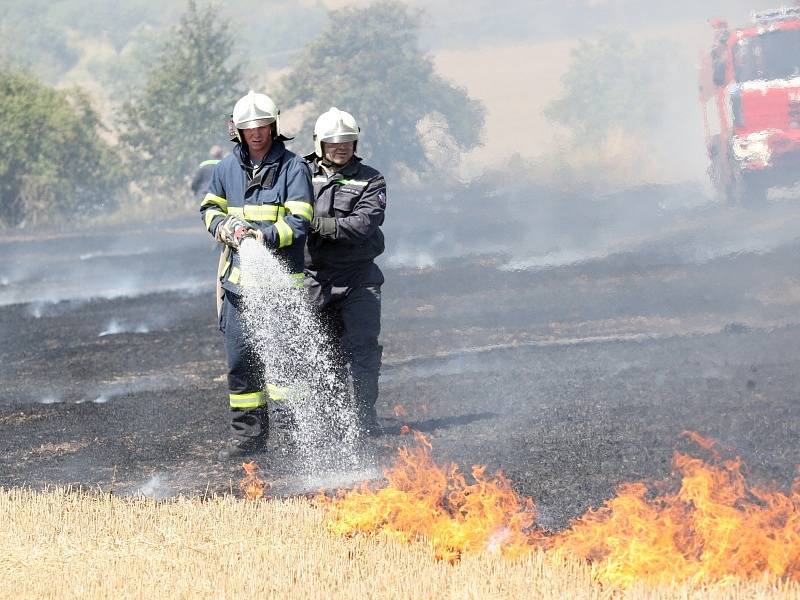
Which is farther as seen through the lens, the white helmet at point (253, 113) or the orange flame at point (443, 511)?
the white helmet at point (253, 113)

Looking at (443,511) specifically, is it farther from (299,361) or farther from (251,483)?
(299,361)

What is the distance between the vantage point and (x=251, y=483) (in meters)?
7.30

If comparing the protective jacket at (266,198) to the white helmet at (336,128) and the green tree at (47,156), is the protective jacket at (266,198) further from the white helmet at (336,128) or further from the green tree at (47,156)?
the green tree at (47,156)

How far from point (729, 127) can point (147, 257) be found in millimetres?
10295

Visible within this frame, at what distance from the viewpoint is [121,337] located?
14.3 m

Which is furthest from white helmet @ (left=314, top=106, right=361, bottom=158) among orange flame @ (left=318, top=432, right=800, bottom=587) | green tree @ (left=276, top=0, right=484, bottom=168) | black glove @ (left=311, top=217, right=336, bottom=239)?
green tree @ (left=276, top=0, right=484, bottom=168)

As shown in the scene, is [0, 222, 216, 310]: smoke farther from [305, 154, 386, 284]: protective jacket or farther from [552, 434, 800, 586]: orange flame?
[552, 434, 800, 586]: orange flame

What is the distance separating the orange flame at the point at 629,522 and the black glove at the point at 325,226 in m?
1.56

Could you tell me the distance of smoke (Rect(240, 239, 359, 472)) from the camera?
7559 mm

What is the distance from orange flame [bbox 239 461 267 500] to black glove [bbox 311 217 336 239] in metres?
1.40

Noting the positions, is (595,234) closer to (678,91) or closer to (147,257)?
(147,257)

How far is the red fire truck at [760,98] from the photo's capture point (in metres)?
20.6

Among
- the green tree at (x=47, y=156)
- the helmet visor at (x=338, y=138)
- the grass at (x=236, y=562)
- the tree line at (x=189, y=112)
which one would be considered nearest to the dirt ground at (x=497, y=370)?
the grass at (x=236, y=562)

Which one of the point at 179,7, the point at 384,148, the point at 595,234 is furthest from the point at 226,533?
the point at 179,7
